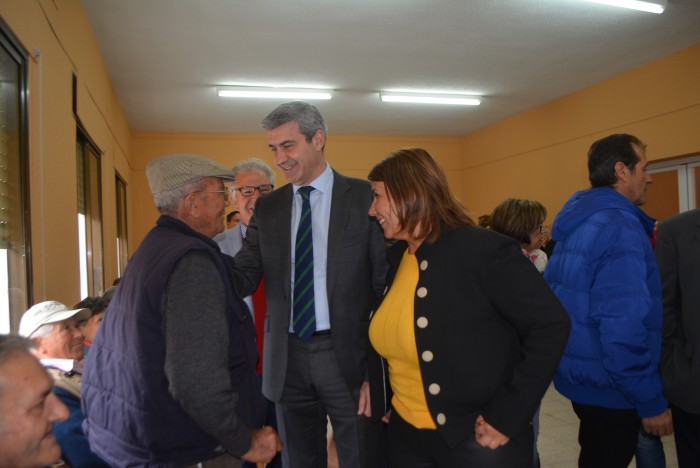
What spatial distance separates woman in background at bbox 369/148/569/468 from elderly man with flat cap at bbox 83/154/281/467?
0.47 meters

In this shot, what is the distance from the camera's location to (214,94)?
7.46 metres

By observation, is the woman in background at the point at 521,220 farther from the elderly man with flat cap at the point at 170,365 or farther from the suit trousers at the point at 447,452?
the elderly man with flat cap at the point at 170,365

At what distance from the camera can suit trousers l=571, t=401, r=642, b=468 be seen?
1880 millimetres

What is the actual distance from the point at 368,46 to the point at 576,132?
4.06 metres

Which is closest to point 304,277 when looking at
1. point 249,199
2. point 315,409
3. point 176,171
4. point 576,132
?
point 315,409

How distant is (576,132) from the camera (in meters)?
7.98

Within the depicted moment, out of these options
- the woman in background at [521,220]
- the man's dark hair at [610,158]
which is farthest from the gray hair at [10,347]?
the woman in background at [521,220]

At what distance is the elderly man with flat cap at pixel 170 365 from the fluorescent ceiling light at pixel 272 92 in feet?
20.0

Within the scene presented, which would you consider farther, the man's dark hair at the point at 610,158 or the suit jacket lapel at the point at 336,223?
the man's dark hair at the point at 610,158

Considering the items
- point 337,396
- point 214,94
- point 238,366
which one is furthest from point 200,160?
point 214,94

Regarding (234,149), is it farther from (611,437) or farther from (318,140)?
(611,437)

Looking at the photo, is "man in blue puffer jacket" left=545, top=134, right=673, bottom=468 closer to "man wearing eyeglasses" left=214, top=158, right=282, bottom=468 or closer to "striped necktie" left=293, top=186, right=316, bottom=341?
"striped necktie" left=293, top=186, right=316, bottom=341

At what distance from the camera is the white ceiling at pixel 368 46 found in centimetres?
482

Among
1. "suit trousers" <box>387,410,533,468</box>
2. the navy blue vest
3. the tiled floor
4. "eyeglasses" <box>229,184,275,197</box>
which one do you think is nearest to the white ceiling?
"eyeglasses" <box>229,184,275,197</box>
